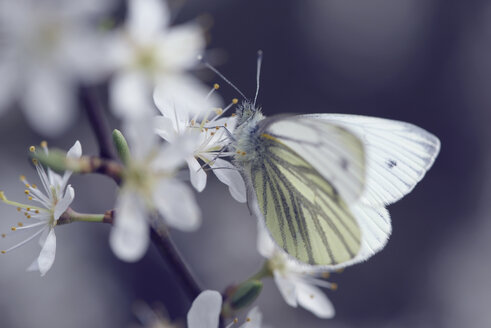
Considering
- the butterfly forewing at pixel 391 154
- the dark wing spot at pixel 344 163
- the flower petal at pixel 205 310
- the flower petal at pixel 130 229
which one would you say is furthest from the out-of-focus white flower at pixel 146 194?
the butterfly forewing at pixel 391 154

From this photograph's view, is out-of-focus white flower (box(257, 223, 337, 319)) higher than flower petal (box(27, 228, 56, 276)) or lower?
lower

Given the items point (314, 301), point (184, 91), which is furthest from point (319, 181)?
point (184, 91)

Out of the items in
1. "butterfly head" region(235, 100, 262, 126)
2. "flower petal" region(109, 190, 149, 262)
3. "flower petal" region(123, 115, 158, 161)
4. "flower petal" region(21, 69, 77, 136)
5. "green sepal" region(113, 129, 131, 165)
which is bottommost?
"butterfly head" region(235, 100, 262, 126)

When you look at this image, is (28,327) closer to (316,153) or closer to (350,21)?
(316,153)

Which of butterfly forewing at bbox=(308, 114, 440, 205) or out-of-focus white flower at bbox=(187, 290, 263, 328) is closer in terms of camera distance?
out-of-focus white flower at bbox=(187, 290, 263, 328)

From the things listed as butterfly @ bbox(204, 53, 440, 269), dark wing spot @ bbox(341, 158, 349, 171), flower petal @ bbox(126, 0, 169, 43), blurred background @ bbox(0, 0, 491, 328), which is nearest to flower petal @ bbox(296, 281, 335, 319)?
butterfly @ bbox(204, 53, 440, 269)

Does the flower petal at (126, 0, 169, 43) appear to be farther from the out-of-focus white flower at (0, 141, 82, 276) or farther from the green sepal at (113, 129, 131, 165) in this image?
the out-of-focus white flower at (0, 141, 82, 276)

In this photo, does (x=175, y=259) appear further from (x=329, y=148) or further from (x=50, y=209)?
(x=329, y=148)
